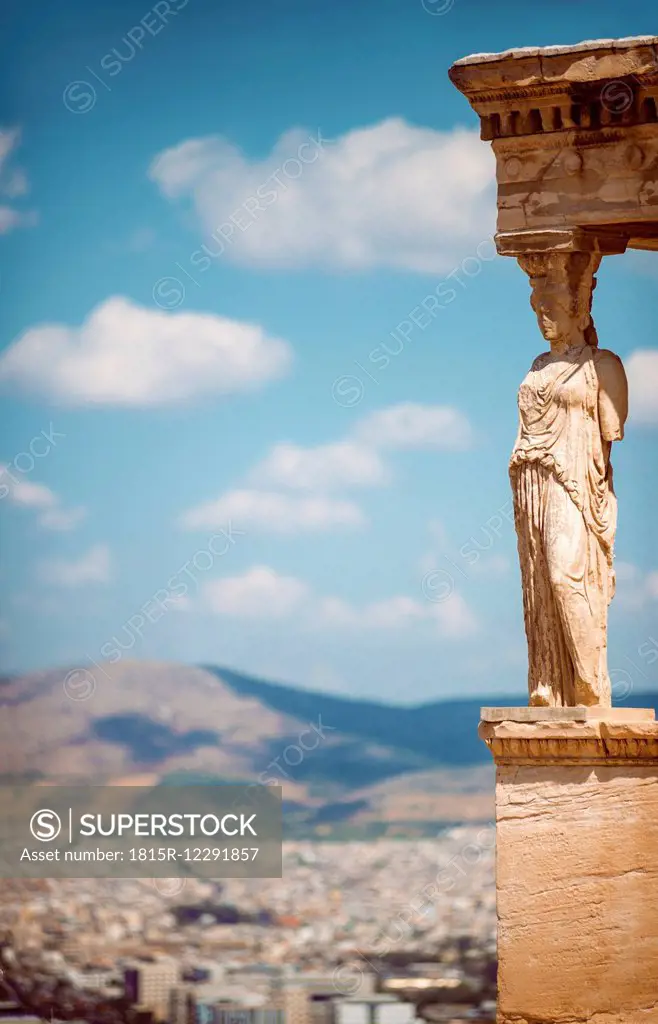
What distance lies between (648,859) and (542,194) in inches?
149

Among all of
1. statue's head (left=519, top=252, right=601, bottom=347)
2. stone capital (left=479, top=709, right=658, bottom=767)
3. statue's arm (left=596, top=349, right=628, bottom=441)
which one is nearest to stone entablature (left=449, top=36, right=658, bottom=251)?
statue's head (left=519, top=252, right=601, bottom=347)

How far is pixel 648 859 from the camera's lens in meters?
10.5

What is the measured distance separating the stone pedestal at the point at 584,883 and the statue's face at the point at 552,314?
2185mm

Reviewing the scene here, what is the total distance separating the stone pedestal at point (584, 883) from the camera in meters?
10.5

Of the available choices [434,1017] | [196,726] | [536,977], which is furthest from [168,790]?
[536,977]

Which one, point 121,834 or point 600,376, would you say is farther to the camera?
point 121,834

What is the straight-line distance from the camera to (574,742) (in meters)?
10.5

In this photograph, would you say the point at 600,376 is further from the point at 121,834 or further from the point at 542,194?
the point at 121,834

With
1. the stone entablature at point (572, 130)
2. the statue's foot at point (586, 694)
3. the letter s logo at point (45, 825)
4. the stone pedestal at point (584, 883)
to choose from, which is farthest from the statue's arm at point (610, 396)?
the letter s logo at point (45, 825)

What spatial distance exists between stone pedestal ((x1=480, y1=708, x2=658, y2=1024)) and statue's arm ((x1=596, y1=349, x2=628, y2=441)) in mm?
1595

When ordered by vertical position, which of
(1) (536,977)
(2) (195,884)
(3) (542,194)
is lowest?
(1) (536,977)

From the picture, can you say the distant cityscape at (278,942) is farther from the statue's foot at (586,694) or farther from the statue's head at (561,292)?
the statue's head at (561,292)

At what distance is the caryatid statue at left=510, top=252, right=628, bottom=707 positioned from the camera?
10.7m

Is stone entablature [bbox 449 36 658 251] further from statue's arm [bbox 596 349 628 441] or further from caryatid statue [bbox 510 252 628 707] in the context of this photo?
statue's arm [bbox 596 349 628 441]
